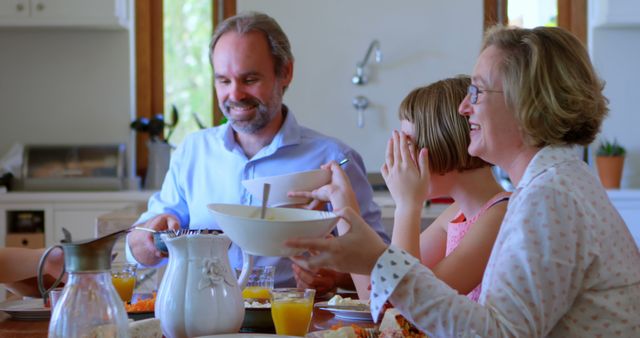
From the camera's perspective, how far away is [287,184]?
170 centimetres

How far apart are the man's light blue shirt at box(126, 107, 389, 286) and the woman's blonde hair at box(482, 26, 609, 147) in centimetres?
116

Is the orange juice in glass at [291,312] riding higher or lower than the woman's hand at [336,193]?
lower

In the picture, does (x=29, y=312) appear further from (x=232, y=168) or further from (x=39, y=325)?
(x=232, y=168)

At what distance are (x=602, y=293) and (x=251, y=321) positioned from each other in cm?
66

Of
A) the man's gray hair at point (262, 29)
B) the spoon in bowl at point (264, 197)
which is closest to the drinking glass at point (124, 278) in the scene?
the spoon in bowl at point (264, 197)

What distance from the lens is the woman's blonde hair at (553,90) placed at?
52.2 inches

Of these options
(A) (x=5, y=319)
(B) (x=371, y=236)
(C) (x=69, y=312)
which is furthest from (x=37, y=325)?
(B) (x=371, y=236)

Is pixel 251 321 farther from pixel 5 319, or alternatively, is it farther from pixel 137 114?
pixel 137 114

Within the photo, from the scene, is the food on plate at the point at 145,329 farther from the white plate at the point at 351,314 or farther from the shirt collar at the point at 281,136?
the shirt collar at the point at 281,136

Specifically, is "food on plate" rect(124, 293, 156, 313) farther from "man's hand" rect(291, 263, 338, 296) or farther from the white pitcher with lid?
"man's hand" rect(291, 263, 338, 296)

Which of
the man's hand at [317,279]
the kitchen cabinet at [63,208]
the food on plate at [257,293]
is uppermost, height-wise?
the food on plate at [257,293]

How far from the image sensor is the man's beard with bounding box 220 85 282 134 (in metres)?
2.55

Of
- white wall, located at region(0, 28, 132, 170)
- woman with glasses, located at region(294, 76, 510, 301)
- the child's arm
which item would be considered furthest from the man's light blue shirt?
white wall, located at region(0, 28, 132, 170)

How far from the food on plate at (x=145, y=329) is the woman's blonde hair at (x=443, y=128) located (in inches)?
27.7
